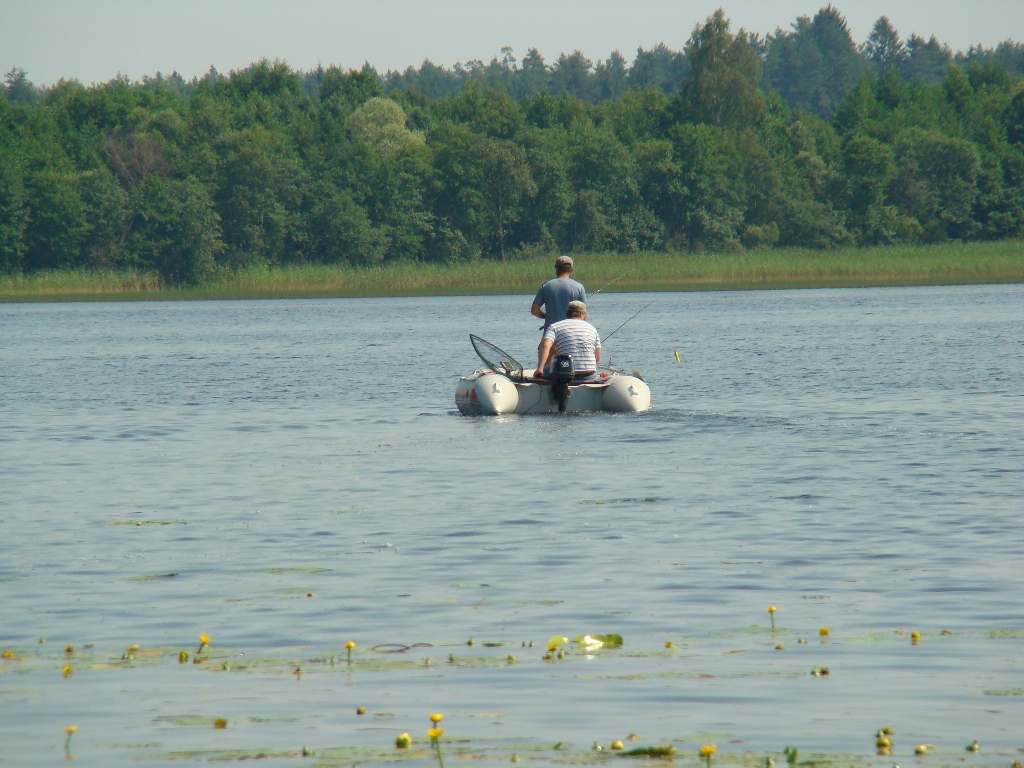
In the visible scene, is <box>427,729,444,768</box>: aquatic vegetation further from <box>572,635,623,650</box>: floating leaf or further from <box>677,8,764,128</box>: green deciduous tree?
<box>677,8,764,128</box>: green deciduous tree

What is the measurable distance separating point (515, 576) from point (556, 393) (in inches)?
335

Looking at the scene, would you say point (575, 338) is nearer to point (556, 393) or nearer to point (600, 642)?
point (556, 393)

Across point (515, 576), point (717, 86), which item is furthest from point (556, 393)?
point (717, 86)

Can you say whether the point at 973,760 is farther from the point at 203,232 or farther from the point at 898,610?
the point at 203,232

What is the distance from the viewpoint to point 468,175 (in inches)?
3238

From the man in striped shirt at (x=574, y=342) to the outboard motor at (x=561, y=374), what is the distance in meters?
0.07

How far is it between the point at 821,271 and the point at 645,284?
27.0 feet

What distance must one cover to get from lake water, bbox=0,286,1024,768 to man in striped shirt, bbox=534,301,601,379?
0.67 meters

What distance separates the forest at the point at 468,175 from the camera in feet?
251

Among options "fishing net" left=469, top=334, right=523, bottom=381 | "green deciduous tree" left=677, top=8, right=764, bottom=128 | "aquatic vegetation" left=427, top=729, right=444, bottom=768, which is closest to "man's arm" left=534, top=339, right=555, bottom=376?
"fishing net" left=469, top=334, right=523, bottom=381

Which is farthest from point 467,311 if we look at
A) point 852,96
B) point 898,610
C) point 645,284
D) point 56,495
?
point 852,96

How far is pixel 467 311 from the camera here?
5434cm

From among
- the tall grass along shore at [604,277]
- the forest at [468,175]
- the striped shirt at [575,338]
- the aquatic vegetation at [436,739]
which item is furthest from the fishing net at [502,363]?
the forest at [468,175]

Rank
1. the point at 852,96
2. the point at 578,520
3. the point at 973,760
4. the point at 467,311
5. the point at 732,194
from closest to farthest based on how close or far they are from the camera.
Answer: the point at 973,760
the point at 578,520
the point at 467,311
the point at 732,194
the point at 852,96
